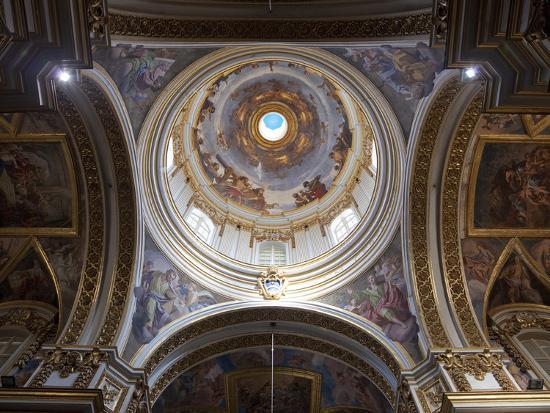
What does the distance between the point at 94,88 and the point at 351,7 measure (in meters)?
5.81

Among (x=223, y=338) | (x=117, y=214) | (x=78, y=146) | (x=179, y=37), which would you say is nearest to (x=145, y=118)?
(x=78, y=146)

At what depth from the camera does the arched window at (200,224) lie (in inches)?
619

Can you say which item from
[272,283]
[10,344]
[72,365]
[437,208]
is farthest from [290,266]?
[10,344]

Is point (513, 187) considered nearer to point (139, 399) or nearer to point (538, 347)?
point (538, 347)

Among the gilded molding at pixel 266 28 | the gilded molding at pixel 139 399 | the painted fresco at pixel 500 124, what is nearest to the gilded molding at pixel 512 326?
the painted fresco at pixel 500 124

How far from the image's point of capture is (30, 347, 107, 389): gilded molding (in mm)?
8898

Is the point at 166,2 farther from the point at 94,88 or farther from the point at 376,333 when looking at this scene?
the point at 376,333

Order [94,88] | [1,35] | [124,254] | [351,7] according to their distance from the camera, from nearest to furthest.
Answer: [1,35], [351,7], [94,88], [124,254]

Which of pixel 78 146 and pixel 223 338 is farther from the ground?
pixel 78 146

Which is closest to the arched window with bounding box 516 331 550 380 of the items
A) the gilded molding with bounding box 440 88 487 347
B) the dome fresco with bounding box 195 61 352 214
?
the gilded molding with bounding box 440 88 487 347

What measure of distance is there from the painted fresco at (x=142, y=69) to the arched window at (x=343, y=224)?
7.33 metres

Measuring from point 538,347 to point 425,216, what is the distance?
3.85m

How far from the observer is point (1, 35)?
5.15m

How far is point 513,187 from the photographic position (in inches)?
447
